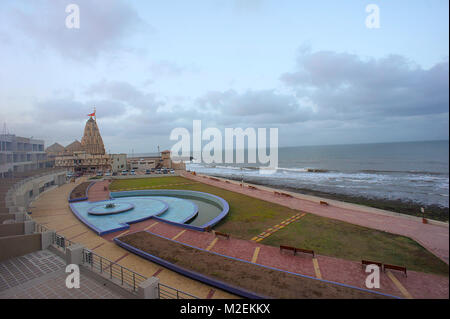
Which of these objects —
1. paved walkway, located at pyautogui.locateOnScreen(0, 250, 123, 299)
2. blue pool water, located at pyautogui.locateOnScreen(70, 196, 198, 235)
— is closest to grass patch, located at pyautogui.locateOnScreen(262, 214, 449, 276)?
blue pool water, located at pyautogui.locateOnScreen(70, 196, 198, 235)

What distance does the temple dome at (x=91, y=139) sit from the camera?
6656 cm

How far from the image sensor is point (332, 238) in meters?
13.8

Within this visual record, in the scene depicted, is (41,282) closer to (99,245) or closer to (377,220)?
(99,245)

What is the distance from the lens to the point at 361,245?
498 inches

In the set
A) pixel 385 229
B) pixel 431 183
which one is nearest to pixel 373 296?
pixel 385 229

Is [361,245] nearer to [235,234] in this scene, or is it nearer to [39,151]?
[235,234]

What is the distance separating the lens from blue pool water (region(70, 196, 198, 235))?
16.0 m

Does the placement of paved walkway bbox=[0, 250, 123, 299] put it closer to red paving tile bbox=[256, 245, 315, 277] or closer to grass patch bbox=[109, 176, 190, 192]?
red paving tile bbox=[256, 245, 315, 277]

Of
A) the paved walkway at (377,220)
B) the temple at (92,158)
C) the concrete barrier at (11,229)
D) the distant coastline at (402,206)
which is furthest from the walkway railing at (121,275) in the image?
the temple at (92,158)

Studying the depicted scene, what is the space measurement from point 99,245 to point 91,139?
65.9 meters

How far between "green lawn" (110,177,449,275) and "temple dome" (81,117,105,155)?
208ft

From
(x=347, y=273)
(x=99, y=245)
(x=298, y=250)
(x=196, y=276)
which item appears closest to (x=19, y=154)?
(x=99, y=245)

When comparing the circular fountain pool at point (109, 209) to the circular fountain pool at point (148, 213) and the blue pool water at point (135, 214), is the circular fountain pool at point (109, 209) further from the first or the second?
the blue pool water at point (135, 214)
